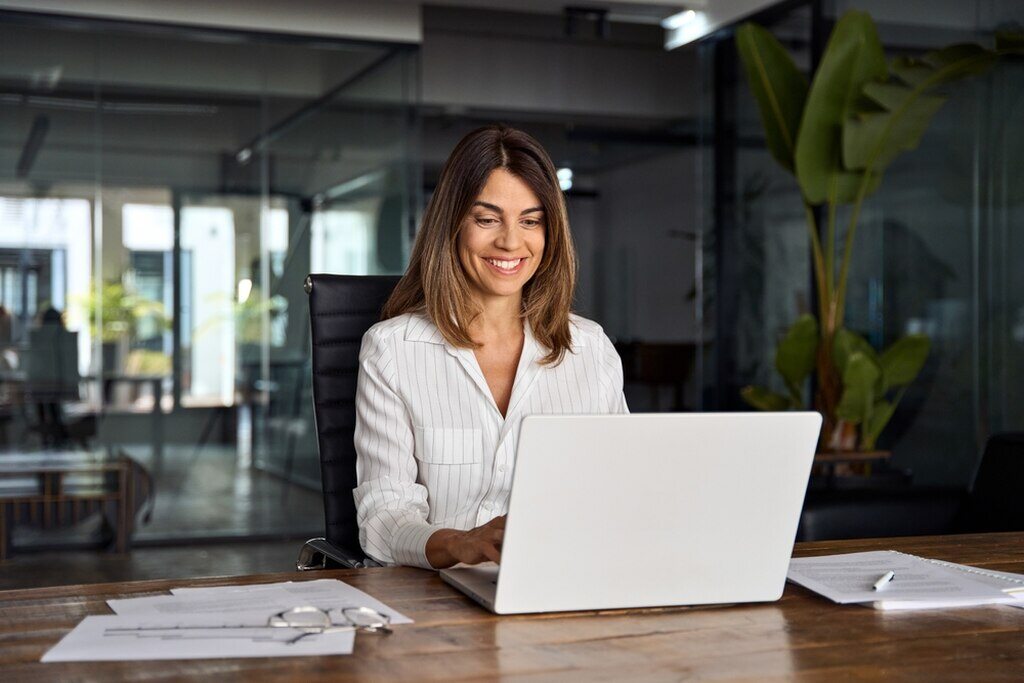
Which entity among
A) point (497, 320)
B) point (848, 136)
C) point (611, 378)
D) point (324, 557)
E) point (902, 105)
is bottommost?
point (324, 557)

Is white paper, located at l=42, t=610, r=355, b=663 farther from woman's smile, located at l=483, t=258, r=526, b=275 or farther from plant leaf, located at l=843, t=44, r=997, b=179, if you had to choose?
plant leaf, located at l=843, t=44, r=997, b=179

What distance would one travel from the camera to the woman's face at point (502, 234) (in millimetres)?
2154

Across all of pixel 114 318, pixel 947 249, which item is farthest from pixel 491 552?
pixel 114 318

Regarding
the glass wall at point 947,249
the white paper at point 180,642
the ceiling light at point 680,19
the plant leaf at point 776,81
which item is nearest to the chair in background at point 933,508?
the white paper at point 180,642

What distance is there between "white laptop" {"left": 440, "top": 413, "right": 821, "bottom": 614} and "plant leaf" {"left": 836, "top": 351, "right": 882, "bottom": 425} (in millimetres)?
3232

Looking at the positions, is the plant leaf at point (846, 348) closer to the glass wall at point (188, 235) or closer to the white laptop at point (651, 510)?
the glass wall at point (188, 235)

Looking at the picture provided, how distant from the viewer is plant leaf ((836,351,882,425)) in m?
4.48

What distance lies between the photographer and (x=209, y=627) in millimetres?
1224

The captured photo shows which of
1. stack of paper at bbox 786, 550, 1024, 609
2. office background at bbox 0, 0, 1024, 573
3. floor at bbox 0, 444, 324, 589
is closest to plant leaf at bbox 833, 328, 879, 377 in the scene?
office background at bbox 0, 0, 1024, 573

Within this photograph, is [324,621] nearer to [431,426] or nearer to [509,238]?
[431,426]

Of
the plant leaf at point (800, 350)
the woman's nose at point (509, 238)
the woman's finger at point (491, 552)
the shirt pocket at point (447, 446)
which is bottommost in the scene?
the woman's finger at point (491, 552)

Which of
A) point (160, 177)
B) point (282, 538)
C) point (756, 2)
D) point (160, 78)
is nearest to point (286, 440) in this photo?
point (282, 538)

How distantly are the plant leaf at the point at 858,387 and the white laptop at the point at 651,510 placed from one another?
3.23 metres

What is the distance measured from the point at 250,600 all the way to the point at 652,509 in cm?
46
